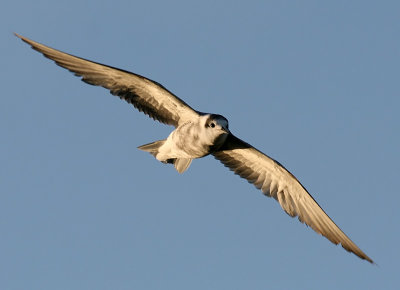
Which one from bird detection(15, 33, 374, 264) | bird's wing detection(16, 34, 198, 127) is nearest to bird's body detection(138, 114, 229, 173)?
bird detection(15, 33, 374, 264)

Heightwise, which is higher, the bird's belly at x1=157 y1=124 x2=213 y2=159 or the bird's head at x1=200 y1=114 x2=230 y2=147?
the bird's head at x1=200 y1=114 x2=230 y2=147

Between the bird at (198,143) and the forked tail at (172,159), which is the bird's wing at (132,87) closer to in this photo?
the bird at (198,143)

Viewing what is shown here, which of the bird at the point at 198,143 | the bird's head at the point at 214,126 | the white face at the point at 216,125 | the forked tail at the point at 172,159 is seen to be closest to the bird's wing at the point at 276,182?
the bird at the point at 198,143

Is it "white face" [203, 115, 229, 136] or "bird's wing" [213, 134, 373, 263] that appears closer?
"white face" [203, 115, 229, 136]

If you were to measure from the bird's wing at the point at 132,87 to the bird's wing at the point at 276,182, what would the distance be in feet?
4.15

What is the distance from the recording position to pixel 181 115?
16266mm

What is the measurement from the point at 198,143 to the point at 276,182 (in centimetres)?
233

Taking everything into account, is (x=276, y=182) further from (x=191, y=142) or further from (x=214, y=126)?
(x=214, y=126)

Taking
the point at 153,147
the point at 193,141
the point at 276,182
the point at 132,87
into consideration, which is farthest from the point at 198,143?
the point at 276,182

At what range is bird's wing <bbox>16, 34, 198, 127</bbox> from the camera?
15633 millimetres

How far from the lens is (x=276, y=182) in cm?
1727

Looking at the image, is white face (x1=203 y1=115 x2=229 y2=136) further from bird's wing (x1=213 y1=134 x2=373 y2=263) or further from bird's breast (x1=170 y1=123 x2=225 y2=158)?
bird's wing (x1=213 y1=134 x2=373 y2=263)

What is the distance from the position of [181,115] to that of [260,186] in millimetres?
2386

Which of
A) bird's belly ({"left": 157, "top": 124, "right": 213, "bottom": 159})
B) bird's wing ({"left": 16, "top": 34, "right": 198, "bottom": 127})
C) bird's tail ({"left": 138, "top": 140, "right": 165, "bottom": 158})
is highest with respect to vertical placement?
bird's wing ({"left": 16, "top": 34, "right": 198, "bottom": 127})
